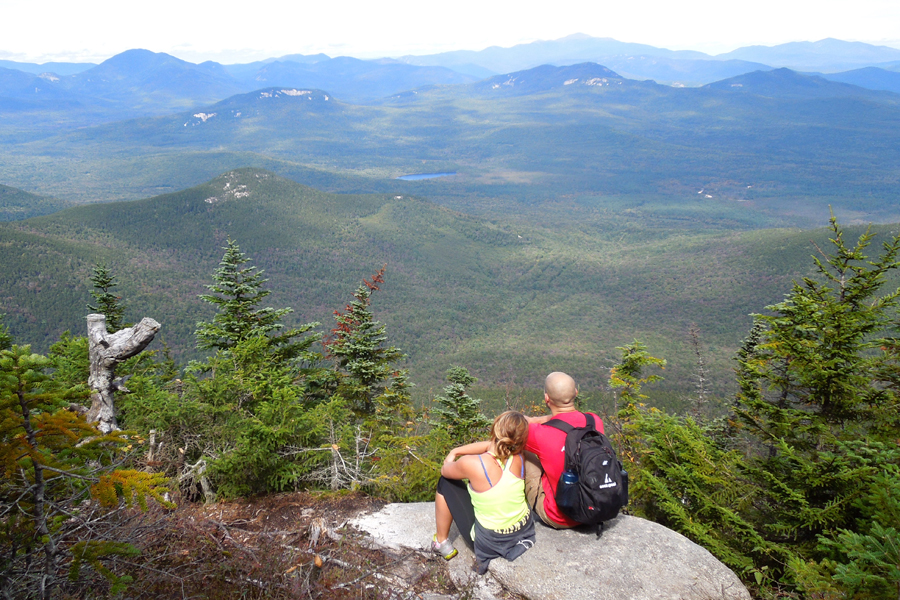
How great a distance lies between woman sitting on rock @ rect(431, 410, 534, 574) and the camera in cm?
482

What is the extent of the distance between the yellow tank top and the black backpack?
1.44 ft

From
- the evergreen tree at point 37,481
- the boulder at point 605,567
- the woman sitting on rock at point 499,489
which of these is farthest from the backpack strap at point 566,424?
the evergreen tree at point 37,481

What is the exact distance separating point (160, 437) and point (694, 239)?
14583 centimetres

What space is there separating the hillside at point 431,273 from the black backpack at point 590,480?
46505 millimetres

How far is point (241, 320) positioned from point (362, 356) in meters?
4.01

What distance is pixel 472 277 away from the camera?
120750 mm

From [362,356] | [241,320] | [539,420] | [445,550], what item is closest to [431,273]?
[362,356]

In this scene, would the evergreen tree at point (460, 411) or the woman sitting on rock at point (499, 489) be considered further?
the evergreen tree at point (460, 411)

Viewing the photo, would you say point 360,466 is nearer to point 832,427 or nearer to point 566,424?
point 566,424

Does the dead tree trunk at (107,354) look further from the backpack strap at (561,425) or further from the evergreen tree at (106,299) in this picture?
the evergreen tree at (106,299)

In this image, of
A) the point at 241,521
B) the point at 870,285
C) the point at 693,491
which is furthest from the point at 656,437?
the point at 241,521

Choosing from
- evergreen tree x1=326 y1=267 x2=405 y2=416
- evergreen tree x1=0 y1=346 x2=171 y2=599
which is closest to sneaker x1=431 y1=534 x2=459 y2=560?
evergreen tree x1=0 y1=346 x2=171 y2=599

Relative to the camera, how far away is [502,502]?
4.87m

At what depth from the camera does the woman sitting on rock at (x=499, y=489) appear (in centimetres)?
482
